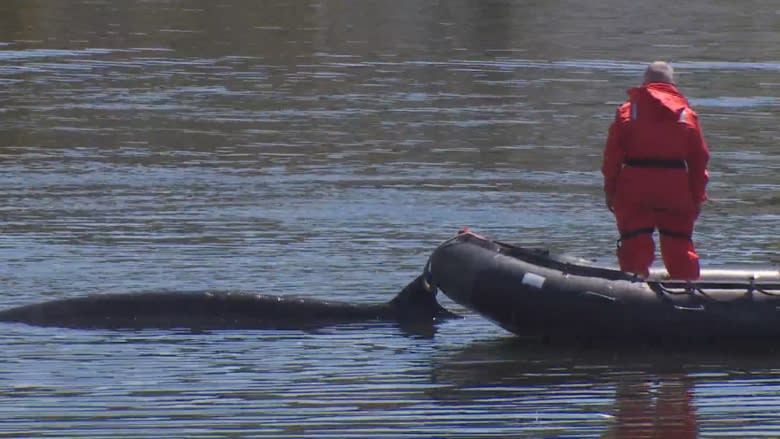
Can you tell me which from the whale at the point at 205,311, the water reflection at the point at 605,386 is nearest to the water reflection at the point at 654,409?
the water reflection at the point at 605,386

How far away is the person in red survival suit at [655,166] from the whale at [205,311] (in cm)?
156

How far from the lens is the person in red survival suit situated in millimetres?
10359

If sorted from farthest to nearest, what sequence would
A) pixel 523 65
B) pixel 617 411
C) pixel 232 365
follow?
1. pixel 523 65
2. pixel 232 365
3. pixel 617 411

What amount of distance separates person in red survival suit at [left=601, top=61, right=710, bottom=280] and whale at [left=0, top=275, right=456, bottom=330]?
1559mm

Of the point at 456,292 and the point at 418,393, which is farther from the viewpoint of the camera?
the point at 456,292

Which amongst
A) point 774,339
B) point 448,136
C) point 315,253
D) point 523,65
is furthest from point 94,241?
point 523,65

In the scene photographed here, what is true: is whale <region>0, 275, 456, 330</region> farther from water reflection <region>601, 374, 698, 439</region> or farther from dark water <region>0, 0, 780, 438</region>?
water reflection <region>601, 374, 698, 439</region>

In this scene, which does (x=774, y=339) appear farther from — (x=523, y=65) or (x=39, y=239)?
(x=523, y=65)

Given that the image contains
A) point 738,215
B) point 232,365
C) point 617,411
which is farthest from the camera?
point 738,215

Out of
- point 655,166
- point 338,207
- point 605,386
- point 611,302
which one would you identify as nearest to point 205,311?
point 611,302

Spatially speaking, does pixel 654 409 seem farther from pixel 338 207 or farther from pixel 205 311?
pixel 338 207

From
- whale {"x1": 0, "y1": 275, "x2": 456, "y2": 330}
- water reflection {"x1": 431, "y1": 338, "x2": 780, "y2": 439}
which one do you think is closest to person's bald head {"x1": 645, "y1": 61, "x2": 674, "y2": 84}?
water reflection {"x1": 431, "y1": 338, "x2": 780, "y2": 439}

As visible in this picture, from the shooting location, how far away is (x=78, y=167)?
59.3 ft

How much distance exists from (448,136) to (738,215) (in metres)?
5.70
